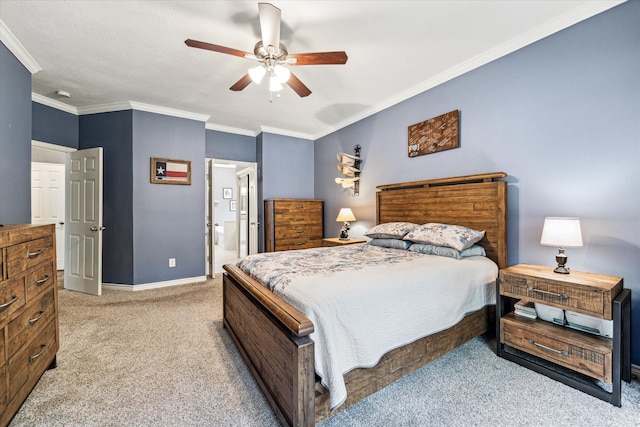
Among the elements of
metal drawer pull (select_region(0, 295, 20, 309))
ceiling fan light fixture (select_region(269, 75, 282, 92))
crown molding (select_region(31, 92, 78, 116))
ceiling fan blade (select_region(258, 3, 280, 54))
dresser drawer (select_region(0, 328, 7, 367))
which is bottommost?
dresser drawer (select_region(0, 328, 7, 367))

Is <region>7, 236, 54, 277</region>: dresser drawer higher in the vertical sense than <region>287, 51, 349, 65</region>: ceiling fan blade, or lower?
lower

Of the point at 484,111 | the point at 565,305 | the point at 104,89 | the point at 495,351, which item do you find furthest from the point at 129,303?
the point at 484,111

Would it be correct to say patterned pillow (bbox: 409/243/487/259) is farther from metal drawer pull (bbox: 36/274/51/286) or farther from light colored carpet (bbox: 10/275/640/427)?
metal drawer pull (bbox: 36/274/51/286)

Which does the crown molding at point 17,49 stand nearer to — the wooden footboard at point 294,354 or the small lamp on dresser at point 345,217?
the wooden footboard at point 294,354

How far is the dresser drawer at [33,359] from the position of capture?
1422mm

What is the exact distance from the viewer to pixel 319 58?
2055 millimetres

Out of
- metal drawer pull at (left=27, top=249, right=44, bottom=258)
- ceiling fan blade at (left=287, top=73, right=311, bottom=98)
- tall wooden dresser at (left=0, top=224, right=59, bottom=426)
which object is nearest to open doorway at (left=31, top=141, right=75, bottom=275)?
tall wooden dresser at (left=0, top=224, right=59, bottom=426)

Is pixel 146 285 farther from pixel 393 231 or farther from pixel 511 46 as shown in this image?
pixel 511 46

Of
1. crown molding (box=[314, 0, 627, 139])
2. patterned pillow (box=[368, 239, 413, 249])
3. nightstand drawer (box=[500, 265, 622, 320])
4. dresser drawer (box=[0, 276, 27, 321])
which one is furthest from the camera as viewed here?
patterned pillow (box=[368, 239, 413, 249])

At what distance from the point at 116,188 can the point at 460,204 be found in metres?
4.61

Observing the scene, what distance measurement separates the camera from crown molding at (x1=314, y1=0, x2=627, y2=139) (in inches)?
77.7

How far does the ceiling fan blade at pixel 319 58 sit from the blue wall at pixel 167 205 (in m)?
2.87

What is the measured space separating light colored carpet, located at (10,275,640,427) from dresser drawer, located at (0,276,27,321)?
625 mm

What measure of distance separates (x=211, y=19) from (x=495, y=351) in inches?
137
